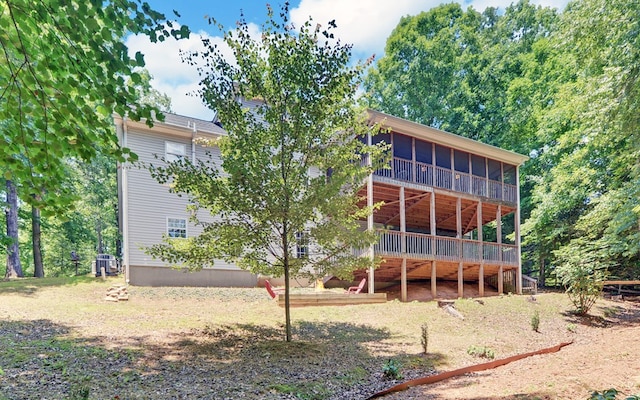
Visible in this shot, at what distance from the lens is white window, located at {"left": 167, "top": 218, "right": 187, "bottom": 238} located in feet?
48.2

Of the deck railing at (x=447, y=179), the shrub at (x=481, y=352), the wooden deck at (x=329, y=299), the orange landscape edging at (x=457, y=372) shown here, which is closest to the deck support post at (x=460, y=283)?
the deck railing at (x=447, y=179)

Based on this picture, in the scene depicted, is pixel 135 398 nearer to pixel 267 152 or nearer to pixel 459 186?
pixel 267 152

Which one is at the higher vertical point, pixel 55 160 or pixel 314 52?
pixel 314 52

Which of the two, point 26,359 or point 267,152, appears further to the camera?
point 267,152

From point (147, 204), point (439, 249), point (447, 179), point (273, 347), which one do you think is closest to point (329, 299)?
point (273, 347)

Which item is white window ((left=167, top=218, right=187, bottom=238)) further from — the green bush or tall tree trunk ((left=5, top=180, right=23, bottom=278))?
the green bush

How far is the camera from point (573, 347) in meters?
8.70

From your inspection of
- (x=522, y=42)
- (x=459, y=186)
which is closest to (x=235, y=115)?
(x=459, y=186)

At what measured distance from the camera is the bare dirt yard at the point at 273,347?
17.1 ft

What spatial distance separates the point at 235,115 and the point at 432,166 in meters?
10.1

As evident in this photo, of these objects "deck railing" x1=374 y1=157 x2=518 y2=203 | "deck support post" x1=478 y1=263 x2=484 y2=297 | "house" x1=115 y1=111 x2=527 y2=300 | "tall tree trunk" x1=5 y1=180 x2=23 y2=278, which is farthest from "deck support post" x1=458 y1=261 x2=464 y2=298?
"tall tree trunk" x1=5 y1=180 x2=23 y2=278

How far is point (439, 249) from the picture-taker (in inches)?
579

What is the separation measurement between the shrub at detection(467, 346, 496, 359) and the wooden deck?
4777 mm

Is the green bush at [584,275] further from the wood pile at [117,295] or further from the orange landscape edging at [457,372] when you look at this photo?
the wood pile at [117,295]
